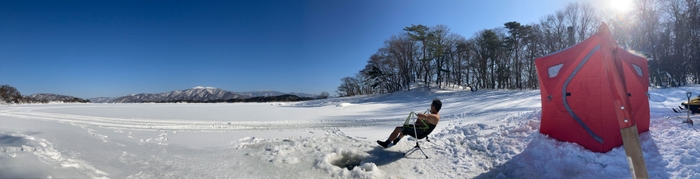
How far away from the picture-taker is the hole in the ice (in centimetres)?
450

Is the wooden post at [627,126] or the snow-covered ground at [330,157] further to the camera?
the snow-covered ground at [330,157]

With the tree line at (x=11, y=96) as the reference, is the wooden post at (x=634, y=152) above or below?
below

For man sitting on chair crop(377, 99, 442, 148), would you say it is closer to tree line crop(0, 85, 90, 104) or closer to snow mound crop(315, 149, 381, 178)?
snow mound crop(315, 149, 381, 178)

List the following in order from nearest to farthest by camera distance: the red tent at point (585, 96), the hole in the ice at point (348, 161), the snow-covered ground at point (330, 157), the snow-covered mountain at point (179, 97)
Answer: the snow-covered ground at point (330, 157)
the red tent at point (585, 96)
the hole in the ice at point (348, 161)
the snow-covered mountain at point (179, 97)

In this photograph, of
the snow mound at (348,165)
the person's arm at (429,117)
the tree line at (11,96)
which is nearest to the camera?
the snow mound at (348,165)

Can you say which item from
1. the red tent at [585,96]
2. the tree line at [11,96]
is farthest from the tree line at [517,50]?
the tree line at [11,96]

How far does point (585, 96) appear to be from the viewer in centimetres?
432

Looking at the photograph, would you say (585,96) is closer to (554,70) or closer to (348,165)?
(554,70)

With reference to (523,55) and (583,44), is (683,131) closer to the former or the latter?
(583,44)

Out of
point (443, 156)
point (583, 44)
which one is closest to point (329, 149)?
point (443, 156)

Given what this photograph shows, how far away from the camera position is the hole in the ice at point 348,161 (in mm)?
4504

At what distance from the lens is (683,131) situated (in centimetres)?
462

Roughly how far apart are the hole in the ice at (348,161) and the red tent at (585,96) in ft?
11.8

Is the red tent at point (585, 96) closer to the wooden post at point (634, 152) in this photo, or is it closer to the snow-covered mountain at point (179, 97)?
the wooden post at point (634, 152)
